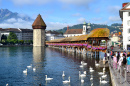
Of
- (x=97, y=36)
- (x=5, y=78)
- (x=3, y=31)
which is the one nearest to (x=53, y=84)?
(x=5, y=78)

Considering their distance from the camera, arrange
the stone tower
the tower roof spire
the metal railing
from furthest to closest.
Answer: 1. the stone tower
2. the tower roof spire
3. the metal railing

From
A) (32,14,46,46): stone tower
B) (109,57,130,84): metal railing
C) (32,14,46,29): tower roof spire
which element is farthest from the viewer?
(32,14,46,46): stone tower

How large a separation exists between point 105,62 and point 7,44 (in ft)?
465

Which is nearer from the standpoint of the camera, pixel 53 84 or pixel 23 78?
pixel 53 84

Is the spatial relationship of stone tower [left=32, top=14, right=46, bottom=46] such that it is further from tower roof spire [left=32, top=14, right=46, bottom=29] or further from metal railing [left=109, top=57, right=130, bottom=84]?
metal railing [left=109, top=57, right=130, bottom=84]

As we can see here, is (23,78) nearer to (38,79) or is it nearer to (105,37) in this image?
(38,79)

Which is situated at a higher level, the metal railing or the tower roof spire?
the tower roof spire

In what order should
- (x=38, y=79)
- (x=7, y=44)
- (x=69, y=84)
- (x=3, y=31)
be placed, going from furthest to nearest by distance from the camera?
(x=3, y=31), (x=7, y=44), (x=38, y=79), (x=69, y=84)

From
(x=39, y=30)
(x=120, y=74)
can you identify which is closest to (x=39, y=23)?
(x=39, y=30)

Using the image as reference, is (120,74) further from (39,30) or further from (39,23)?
(39,30)

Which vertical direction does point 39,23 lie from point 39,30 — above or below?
above

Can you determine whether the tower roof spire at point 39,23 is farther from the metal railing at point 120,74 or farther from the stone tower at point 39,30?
the metal railing at point 120,74

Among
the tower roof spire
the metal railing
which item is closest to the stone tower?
the tower roof spire

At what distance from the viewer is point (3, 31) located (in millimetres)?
197000
